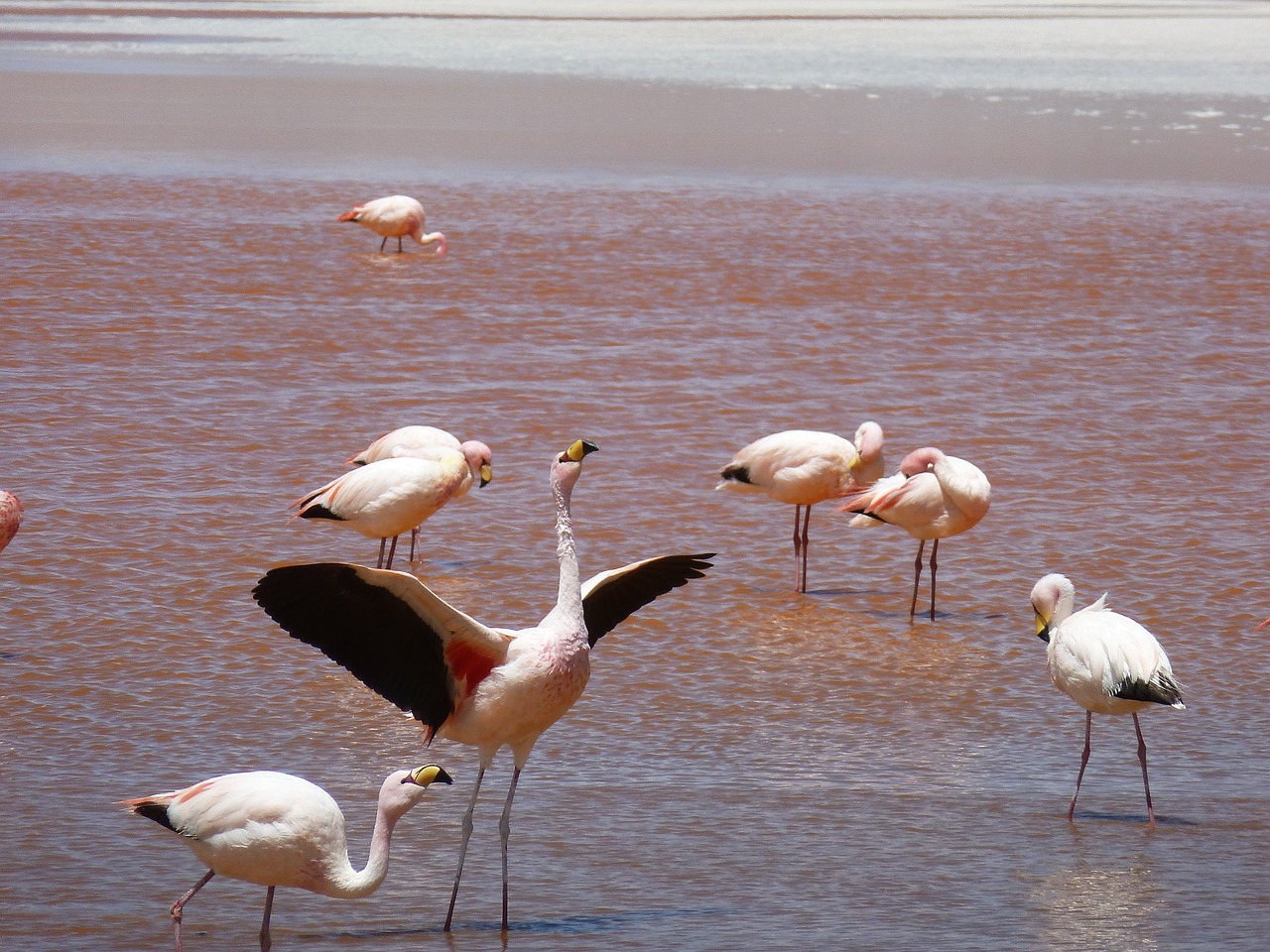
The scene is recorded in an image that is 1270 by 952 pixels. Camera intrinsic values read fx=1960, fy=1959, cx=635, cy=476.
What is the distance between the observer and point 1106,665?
6.10m

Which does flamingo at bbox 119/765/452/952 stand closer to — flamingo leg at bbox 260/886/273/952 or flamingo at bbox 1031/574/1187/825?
→ flamingo leg at bbox 260/886/273/952

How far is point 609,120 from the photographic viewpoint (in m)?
24.1

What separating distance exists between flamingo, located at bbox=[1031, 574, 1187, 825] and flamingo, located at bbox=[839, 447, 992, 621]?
1.68 meters

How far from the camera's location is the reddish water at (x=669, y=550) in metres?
5.56

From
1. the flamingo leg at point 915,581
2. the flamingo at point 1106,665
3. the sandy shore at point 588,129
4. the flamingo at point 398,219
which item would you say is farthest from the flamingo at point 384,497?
the sandy shore at point 588,129

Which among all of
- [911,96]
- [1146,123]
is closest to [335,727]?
[1146,123]

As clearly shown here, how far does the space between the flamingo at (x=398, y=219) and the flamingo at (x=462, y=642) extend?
10367 millimetres

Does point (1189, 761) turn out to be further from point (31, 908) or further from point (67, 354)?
point (67, 354)

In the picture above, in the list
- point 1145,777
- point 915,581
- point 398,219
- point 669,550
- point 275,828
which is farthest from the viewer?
point 398,219

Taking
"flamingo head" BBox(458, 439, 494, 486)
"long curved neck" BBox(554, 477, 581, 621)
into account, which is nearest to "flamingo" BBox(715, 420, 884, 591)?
"flamingo head" BBox(458, 439, 494, 486)

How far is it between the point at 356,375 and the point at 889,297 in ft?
14.1

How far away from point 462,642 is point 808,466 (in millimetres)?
3547

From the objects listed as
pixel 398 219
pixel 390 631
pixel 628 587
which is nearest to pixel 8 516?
pixel 390 631

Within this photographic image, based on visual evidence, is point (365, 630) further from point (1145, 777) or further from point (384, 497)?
point (384, 497)
